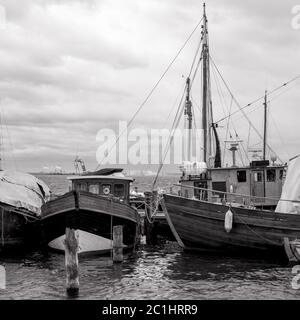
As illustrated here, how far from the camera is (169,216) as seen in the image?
24.5 meters

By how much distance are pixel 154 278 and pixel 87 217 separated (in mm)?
5249

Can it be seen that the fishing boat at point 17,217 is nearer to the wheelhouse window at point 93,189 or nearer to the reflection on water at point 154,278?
the reflection on water at point 154,278

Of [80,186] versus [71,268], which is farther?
[80,186]

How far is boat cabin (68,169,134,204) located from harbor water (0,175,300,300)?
3802 mm

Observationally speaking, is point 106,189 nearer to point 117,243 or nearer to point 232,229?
point 117,243

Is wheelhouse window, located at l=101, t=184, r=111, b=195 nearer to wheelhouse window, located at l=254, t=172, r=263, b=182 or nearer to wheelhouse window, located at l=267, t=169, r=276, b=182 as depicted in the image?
wheelhouse window, located at l=254, t=172, r=263, b=182

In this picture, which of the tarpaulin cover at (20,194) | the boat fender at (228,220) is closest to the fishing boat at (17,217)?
the tarpaulin cover at (20,194)

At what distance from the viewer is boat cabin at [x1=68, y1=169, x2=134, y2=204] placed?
2583 centimetres

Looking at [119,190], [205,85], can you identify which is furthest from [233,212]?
[205,85]

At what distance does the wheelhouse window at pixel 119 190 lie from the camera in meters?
26.2

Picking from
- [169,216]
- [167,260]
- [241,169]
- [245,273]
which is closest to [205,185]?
[241,169]

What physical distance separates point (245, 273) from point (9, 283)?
31.9ft

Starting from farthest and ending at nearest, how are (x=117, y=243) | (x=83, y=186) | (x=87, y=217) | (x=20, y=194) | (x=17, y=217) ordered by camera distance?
(x=20, y=194)
(x=83, y=186)
(x=17, y=217)
(x=87, y=217)
(x=117, y=243)

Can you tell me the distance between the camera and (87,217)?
2286 centimetres
